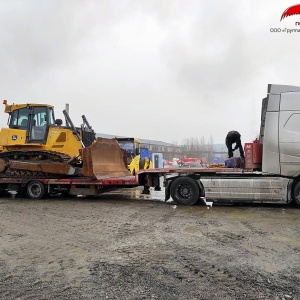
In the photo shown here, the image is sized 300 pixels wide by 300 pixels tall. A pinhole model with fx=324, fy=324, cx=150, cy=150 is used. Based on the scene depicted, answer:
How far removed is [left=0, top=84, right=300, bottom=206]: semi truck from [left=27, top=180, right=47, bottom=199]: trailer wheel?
348 cm

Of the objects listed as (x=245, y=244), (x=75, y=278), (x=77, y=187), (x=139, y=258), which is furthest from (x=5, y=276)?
(x=77, y=187)

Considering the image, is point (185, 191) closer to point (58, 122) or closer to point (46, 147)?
point (46, 147)

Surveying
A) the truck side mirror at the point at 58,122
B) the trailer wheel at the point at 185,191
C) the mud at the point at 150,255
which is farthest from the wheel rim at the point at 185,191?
the truck side mirror at the point at 58,122

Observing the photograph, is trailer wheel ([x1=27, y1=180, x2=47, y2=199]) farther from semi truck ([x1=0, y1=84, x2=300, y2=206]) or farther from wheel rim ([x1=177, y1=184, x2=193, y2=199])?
wheel rim ([x1=177, y1=184, x2=193, y2=199])

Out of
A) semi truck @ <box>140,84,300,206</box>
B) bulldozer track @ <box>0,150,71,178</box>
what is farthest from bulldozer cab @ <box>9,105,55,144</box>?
semi truck @ <box>140,84,300,206</box>

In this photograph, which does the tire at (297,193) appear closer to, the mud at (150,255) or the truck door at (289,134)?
the truck door at (289,134)

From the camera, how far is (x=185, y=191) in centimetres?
979

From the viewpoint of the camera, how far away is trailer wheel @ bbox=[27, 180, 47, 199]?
1148 centimetres

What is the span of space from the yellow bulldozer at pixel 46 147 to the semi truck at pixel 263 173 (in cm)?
206

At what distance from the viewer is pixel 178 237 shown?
5859 millimetres

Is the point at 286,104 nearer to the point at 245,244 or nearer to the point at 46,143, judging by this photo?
the point at 245,244

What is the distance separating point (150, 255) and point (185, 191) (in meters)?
5.14

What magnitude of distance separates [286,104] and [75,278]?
732cm

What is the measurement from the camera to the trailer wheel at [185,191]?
965 cm
